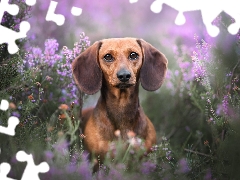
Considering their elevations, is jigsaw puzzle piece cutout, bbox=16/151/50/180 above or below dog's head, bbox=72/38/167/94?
below

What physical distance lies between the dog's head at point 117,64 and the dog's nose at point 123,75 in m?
→ 0.10

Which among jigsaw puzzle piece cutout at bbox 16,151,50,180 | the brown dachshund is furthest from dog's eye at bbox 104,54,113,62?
jigsaw puzzle piece cutout at bbox 16,151,50,180

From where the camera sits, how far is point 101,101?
458cm

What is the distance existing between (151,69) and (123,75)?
0.59 m

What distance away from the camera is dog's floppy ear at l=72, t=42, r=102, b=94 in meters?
4.47

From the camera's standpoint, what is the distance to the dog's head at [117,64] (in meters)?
4.30

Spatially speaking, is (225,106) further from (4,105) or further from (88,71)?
(4,105)

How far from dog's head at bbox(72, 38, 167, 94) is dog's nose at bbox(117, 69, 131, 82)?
99mm

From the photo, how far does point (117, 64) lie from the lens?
419 centimetres

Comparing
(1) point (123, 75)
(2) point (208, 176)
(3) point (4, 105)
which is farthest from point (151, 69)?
(3) point (4, 105)

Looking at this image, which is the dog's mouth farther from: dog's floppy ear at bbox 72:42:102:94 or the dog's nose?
dog's floppy ear at bbox 72:42:102:94

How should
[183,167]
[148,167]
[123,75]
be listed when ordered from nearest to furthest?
[183,167]
[148,167]
[123,75]

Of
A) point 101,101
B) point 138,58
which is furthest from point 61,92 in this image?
point 138,58

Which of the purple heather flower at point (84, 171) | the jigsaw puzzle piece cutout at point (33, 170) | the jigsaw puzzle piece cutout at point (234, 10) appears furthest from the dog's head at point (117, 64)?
the jigsaw puzzle piece cutout at point (33, 170)
